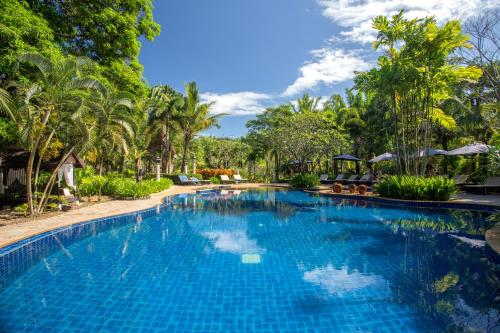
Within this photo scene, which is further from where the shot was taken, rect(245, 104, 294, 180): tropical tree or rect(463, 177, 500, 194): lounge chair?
rect(245, 104, 294, 180): tropical tree

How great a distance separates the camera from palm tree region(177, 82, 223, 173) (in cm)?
2727

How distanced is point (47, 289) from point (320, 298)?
4.20m

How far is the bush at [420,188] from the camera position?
1159cm

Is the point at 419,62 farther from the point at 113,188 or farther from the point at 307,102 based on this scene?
the point at 307,102

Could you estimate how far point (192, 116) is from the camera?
27.3 metres

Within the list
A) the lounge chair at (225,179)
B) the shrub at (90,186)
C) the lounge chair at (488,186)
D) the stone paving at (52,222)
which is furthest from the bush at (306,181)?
the shrub at (90,186)

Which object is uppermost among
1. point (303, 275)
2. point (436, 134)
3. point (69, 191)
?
point (436, 134)

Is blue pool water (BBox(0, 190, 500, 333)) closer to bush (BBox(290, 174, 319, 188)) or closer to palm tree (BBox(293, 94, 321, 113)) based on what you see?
bush (BBox(290, 174, 319, 188))

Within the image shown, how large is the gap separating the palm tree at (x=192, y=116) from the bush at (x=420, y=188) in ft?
62.8

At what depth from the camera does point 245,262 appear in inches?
219

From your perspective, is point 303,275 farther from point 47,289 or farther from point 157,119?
point 157,119

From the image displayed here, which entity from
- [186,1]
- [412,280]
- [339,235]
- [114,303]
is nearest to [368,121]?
[186,1]

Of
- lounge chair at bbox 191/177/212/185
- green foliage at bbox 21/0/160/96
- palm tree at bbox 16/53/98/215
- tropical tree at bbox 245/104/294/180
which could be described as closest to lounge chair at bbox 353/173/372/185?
tropical tree at bbox 245/104/294/180

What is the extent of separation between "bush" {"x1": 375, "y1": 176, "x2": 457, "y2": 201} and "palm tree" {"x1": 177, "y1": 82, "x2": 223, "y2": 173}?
19154 millimetres
